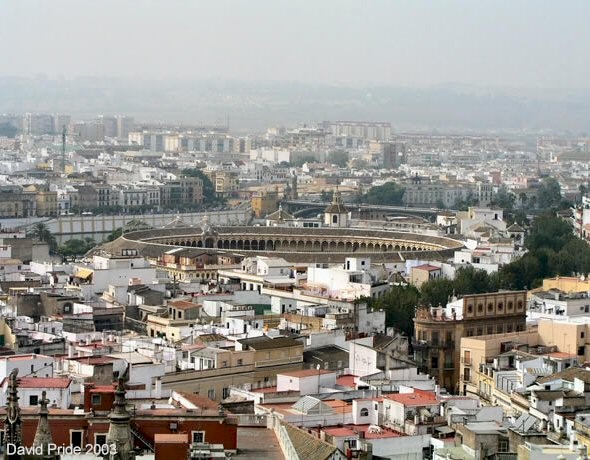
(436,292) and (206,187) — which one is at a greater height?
(436,292)

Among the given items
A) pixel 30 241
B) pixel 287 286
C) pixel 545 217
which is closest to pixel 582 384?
pixel 287 286

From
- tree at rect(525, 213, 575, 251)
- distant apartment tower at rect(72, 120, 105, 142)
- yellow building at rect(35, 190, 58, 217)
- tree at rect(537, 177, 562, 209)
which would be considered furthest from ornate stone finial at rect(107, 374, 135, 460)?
distant apartment tower at rect(72, 120, 105, 142)

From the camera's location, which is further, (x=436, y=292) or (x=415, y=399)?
(x=436, y=292)

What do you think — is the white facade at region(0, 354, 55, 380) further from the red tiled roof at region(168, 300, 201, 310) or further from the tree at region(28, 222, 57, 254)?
the tree at region(28, 222, 57, 254)

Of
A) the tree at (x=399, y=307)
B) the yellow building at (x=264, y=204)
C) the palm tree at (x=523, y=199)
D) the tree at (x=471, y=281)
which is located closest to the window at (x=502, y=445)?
the tree at (x=399, y=307)

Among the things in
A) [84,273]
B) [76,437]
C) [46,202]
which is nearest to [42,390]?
[76,437]

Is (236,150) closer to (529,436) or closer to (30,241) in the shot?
(30,241)

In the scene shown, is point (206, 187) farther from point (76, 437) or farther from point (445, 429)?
point (76, 437)
